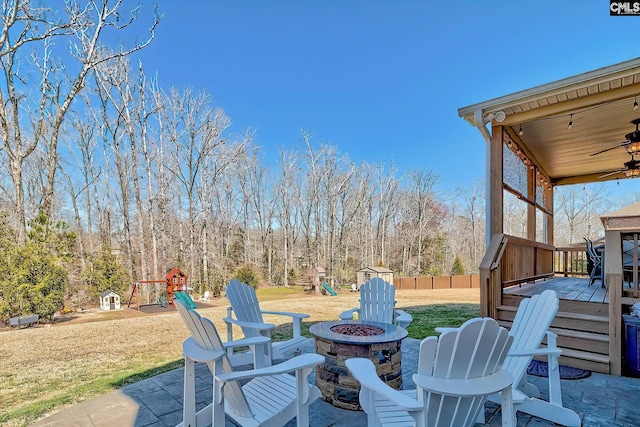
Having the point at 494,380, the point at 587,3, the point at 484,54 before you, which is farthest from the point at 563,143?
the point at 494,380

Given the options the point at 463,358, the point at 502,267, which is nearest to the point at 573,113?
the point at 502,267

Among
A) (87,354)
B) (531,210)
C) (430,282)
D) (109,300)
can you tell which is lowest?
(430,282)

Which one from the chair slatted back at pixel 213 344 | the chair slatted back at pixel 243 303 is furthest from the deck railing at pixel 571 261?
Answer: the chair slatted back at pixel 213 344

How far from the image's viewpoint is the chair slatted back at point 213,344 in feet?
5.71

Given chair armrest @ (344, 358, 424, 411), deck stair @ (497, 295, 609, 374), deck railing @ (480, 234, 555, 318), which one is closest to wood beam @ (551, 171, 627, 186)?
deck railing @ (480, 234, 555, 318)

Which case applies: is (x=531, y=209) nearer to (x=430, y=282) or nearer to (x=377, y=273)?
(x=377, y=273)

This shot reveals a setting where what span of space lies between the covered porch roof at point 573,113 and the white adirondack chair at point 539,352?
2973 mm

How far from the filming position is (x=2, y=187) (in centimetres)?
1080

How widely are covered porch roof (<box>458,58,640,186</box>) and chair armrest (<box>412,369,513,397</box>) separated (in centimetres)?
414

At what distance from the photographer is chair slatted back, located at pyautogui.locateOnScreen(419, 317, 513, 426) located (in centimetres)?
139

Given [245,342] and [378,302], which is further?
[378,302]

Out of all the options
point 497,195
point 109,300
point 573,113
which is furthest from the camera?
point 109,300

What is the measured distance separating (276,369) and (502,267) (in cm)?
408

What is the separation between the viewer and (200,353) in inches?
71.4
